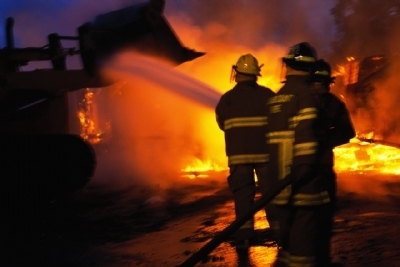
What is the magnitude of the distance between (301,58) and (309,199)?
0.91 meters

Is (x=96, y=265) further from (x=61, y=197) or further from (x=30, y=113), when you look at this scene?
(x=30, y=113)

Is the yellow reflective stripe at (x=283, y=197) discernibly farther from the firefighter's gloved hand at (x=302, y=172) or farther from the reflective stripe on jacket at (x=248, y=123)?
the reflective stripe on jacket at (x=248, y=123)

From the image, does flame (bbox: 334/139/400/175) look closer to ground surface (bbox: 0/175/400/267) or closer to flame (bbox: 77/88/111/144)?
ground surface (bbox: 0/175/400/267)

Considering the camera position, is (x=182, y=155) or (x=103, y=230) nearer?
(x=103, y=230)

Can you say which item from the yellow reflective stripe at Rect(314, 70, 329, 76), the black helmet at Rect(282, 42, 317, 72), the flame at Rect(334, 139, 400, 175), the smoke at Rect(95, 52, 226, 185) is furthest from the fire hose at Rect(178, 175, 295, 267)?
the flame at Rect(334, 139, 400, 175)

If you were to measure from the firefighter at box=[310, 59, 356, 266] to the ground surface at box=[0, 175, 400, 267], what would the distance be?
2.63 ft

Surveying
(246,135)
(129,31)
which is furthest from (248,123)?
(129,31)

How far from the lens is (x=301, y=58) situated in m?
3.80

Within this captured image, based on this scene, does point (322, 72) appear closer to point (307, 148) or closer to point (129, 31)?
point (307, 148)

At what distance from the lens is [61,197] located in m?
8.05

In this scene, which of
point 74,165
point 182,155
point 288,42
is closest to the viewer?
point 74,165

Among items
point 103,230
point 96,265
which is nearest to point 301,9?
point 103,230

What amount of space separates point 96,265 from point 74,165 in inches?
114

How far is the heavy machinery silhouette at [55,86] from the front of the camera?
7.61 meters
